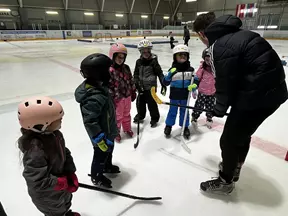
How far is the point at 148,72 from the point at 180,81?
1.53 ft

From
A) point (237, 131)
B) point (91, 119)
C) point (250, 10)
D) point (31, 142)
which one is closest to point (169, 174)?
point (237, 131)

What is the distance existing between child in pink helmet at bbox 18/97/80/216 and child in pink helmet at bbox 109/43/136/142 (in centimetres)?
Answer: 113

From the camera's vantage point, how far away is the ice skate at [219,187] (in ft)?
5.08

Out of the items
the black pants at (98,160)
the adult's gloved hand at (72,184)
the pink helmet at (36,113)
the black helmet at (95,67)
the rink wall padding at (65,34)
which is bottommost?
the black pants at (98,160)

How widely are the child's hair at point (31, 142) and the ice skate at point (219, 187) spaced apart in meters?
1.18

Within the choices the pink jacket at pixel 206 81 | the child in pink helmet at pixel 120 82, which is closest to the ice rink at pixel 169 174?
the child in pink helmet at pixel 120 82

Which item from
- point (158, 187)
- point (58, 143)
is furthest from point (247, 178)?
point (58, 143)

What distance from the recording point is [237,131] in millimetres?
1300

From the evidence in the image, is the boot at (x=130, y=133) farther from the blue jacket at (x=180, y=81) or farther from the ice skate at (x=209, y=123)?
the ice skate at (x=209, y=123)

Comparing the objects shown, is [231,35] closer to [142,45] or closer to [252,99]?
[252,99]

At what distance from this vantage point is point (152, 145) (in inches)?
90.0

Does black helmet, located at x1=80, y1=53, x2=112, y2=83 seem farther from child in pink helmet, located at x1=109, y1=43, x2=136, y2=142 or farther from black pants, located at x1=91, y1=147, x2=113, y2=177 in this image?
child in pink helmet, located at x1=109, y1=43, x2=136, y2=142

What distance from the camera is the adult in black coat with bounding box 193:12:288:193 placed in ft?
3.67

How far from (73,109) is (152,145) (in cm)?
163
